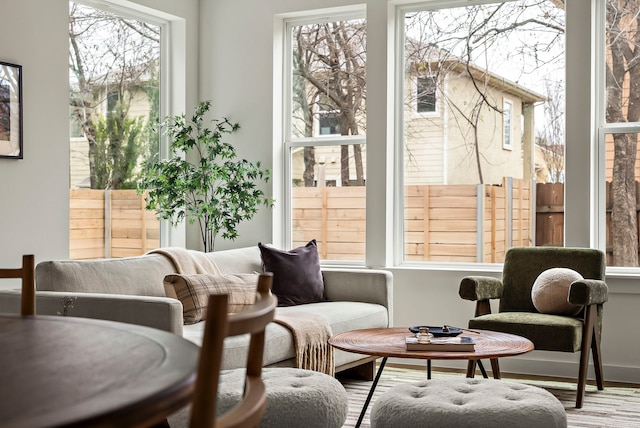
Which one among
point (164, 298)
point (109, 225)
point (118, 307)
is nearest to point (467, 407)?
point (164, 298)

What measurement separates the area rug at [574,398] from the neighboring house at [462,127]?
4.51 feet

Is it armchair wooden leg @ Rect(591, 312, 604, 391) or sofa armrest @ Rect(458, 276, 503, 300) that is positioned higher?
sofa armrest @ Rect(458, 276, 503, 300)

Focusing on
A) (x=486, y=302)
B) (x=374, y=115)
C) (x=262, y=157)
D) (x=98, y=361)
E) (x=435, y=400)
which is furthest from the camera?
(x=262, y=157)

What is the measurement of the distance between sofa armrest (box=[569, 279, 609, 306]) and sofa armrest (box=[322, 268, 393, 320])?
46.2 inches

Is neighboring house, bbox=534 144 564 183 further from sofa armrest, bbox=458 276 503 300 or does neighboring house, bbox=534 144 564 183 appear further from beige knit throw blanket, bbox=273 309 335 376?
beige knit throw blanket, bbox=273 309 335 376

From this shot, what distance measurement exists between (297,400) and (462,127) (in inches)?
127

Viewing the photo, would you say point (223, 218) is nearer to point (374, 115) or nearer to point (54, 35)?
point (374, 115)

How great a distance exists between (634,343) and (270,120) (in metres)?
2.92

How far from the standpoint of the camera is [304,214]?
20.0ft

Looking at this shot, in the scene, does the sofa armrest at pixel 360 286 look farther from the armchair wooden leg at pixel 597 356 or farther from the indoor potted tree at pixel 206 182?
the armchair wooden leg at pixel 597 356

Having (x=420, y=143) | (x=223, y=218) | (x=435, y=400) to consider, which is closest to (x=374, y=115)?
(x=420, y=143)

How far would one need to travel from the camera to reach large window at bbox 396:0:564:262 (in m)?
5.40

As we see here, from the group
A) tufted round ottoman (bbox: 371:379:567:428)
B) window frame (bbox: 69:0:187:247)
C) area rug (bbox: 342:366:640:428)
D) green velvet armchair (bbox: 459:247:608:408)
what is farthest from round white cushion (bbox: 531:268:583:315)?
window frame (bbox: 69:0:187:247)

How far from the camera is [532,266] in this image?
4926 mm
